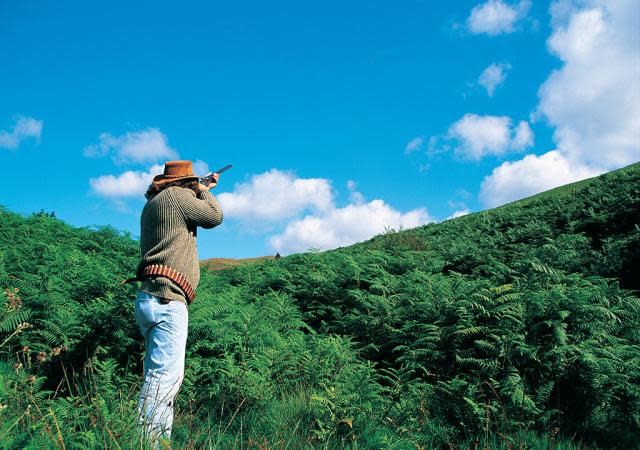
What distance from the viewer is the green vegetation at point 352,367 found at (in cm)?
434

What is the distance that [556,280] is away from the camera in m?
7.30

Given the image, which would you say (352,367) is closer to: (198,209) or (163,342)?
(163,342)

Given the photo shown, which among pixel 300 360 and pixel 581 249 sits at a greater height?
pixel 581 249

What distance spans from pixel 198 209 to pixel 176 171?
57cm

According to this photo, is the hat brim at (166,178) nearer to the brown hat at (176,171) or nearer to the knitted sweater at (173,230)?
the brown hat at (176,171)

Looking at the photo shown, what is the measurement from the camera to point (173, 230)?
171 inches

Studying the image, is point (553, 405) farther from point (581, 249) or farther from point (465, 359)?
point (581, 249)

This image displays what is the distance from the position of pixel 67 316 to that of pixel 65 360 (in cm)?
51

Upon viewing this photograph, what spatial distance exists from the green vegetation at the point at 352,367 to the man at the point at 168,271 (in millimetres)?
331

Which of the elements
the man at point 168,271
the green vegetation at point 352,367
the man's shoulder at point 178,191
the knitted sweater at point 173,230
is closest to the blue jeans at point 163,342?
the man at point 168,271

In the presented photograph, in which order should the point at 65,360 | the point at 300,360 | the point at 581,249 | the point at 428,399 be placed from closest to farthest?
the point at 428,399, the point at 65,360, the point at 300,360, the point at 581,249

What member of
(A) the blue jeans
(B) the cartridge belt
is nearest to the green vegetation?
(A) the blue jeans

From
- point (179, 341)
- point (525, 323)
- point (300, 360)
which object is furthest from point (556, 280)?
point (179, 341)

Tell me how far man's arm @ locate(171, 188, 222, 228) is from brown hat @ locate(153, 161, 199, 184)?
22cm
